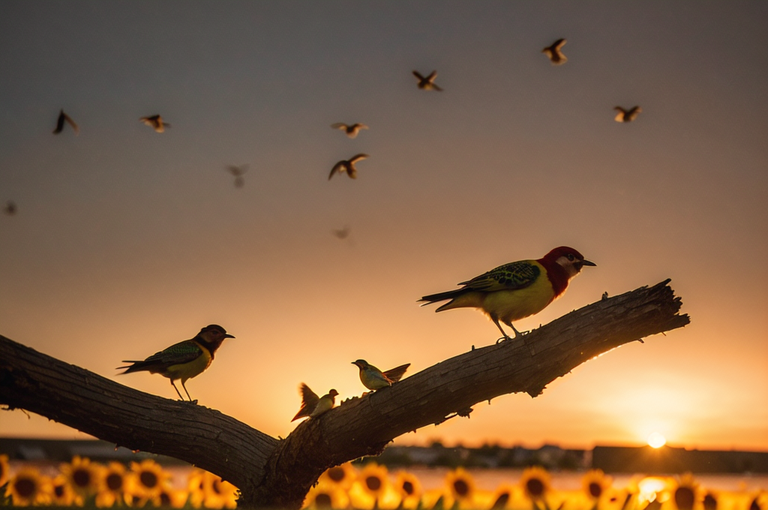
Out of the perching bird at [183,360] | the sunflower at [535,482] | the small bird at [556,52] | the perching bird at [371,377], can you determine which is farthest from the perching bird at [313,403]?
the small bird at [556,52]

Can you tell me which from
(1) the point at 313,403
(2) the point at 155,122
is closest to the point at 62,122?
(2) the point at 155,122

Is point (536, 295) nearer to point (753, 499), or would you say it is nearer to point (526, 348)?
point (526, 348)

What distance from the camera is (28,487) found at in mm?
6855

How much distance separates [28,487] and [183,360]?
2.04 metres

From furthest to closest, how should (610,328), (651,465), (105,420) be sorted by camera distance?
(651,465)
(105,420)
(610,328)

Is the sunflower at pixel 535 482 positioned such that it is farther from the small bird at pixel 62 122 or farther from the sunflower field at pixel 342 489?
the small bird at pixel 62 122

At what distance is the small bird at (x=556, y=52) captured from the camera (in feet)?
33.0

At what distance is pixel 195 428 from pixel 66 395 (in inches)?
50.5

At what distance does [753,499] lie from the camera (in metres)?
5.97

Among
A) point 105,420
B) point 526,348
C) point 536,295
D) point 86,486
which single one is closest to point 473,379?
point 526,348

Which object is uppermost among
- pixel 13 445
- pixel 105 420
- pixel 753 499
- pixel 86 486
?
pixel 13 445

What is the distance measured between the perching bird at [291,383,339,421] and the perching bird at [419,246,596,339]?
140cm

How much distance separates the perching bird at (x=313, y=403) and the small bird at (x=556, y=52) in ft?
20.1

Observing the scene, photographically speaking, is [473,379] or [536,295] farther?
[536,295]
